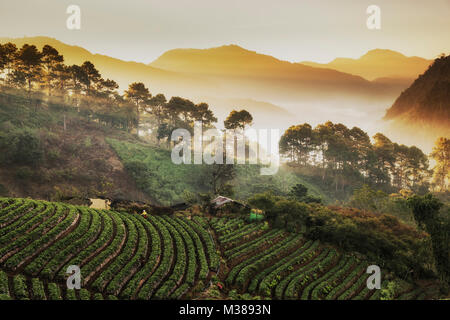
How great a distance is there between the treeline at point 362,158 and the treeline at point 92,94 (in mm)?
22978

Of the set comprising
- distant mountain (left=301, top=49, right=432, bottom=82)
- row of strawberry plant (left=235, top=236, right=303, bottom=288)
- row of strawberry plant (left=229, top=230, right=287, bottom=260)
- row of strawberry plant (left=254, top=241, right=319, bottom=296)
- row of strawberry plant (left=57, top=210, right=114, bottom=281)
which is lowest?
row of strawberry plant (left=254, top=241, right=319, bottom=296)

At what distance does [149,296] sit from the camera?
67.9ft

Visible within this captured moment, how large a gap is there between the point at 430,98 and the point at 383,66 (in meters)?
17.0

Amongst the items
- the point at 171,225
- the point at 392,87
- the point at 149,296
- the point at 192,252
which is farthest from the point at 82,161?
the point at 392,87

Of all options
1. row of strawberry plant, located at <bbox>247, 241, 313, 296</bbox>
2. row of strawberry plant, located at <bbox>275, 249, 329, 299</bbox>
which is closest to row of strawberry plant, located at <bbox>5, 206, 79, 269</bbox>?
row of strawberry plant, located at <bbox>247, 241, 313, 296</bbox>

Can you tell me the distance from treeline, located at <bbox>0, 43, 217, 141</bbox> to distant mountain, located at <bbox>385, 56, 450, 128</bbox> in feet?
181

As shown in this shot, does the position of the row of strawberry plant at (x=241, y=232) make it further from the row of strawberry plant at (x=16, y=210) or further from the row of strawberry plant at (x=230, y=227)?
the row of strawberry plant at (x=16, y=210)

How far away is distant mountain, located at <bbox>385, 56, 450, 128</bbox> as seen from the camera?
76.8m

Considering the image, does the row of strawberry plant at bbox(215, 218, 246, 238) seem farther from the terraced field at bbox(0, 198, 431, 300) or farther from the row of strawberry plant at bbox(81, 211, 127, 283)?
the row of strawberry plant at bbox(81, 211, 127, 283)

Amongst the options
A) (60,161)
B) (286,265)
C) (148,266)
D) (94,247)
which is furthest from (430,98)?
(94,247)

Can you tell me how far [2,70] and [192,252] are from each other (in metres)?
54.3

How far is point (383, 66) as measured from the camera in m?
90.4

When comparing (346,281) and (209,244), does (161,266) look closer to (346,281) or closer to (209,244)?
(209,244)
